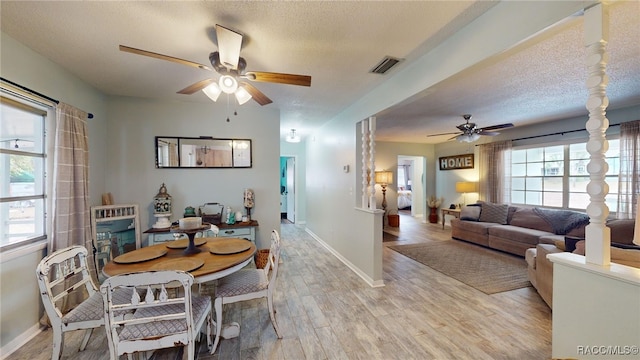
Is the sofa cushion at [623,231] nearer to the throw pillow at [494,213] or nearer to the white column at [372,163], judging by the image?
the throw pillow at [494,213]

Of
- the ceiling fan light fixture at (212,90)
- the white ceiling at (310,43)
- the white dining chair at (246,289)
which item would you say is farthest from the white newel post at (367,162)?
the ceiling fan light fixture at (212,90)

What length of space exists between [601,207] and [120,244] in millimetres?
4488

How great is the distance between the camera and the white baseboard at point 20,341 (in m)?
1.84

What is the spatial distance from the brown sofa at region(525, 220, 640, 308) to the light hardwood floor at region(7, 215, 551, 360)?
18 centimetres

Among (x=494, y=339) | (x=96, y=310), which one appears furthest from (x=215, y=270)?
(x=494, y=339)

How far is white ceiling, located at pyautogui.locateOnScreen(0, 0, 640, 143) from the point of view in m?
1.63

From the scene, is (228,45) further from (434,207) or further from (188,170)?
(434,207)

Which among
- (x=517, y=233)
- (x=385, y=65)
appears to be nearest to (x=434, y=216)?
(x=517, y=233)

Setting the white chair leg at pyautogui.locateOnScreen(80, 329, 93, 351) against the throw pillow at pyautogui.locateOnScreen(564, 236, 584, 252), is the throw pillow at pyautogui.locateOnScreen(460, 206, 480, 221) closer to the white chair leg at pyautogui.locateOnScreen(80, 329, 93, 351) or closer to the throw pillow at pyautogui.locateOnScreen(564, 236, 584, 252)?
the throw pillow at pyautogui.locateOnScreen(564, 236, 584, 252)

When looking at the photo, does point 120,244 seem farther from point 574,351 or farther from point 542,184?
point 542,184

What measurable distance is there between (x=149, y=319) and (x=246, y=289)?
793 millimetres

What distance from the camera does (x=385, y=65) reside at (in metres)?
2.41

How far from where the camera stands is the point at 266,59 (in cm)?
231

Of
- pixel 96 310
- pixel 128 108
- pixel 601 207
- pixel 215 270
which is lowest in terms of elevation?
pixel 96 310
